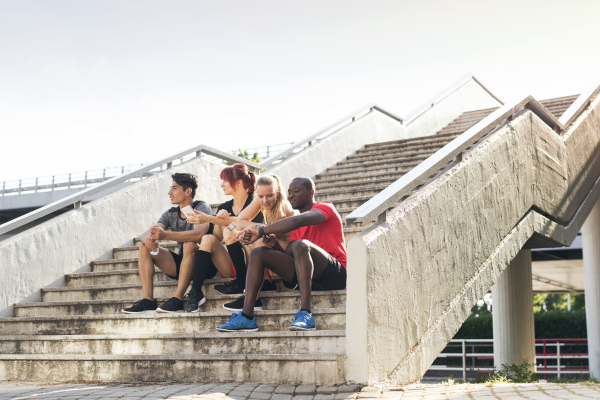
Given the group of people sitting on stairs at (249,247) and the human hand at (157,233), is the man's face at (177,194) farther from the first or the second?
the human hand at (157,233)

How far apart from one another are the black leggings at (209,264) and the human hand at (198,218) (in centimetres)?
31

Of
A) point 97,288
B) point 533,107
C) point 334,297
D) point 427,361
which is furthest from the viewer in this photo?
point 533,107

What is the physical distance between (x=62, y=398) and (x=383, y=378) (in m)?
1.98

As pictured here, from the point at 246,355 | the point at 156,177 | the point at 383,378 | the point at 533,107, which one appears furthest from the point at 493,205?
the point at 156,177

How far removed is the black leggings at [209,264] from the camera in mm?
4715

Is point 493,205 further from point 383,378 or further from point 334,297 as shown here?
point 383,378

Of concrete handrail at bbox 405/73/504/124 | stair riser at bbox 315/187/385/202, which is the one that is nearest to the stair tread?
stair riser at bbox 315/187/385/202

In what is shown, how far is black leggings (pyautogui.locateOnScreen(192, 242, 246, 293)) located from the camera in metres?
4.71

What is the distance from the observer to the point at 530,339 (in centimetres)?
877

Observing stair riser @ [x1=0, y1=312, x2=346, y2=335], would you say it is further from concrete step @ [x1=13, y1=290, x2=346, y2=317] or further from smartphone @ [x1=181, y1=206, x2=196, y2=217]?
smartphone @ [x1=181, y1=206, x2=196, y2=217]

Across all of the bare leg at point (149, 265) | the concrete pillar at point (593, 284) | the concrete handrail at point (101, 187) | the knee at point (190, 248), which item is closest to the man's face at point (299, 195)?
the knee at point (190, 248)

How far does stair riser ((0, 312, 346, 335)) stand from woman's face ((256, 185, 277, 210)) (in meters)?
0.87

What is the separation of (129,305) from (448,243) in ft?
9.21

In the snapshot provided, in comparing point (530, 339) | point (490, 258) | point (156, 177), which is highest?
point (156, 177)
